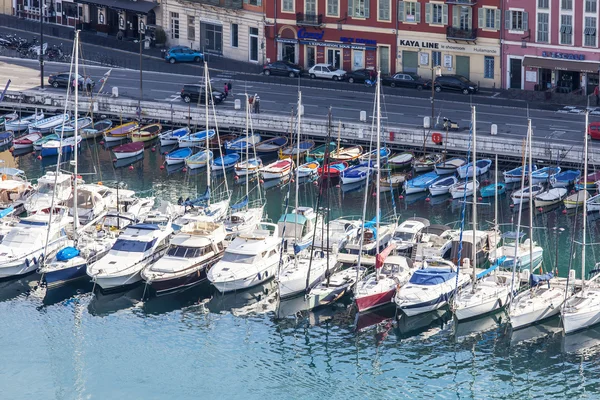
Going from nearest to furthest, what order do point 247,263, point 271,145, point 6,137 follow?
point 247,263, point 271,145, point 6,137

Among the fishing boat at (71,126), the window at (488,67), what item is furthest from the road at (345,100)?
the fishing boat at (71,126)

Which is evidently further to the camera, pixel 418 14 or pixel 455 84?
pixel 418 14

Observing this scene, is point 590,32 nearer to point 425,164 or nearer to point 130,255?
point 425,164

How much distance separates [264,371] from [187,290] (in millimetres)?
10968

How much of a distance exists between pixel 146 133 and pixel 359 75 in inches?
793

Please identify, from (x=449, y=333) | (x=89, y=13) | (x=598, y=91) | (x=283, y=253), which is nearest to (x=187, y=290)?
(x=283, y=253)

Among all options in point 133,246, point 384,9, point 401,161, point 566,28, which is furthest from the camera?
point 384,9

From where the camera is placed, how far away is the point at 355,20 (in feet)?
406

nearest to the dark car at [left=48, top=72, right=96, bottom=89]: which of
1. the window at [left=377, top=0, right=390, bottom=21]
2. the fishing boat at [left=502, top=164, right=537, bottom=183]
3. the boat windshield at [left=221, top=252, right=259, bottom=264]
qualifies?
the window at [left=377, top=0, right=390, bottom=21]

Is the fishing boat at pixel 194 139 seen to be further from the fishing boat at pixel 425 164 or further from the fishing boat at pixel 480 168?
the fishing boat at pixel 480 168

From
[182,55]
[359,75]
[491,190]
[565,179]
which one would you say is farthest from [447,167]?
[182,55]

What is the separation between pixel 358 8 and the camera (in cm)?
12331

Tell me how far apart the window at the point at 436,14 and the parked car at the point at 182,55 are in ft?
71.9

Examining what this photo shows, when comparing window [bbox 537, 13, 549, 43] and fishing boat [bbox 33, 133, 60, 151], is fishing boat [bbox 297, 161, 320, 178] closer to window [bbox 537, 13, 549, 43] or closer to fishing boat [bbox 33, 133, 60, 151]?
fishing boat [bbox 33, 133, 60, 151]
